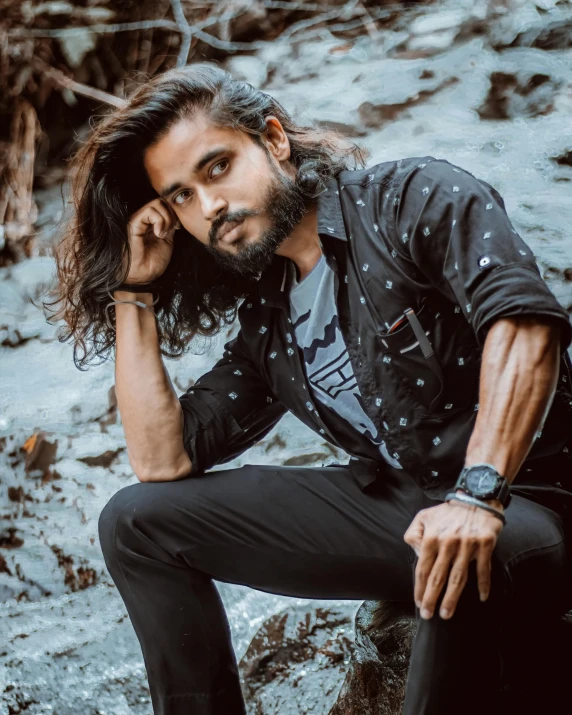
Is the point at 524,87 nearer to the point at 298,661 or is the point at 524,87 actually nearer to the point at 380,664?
the point at 298,661

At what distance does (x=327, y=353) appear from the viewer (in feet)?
6.07

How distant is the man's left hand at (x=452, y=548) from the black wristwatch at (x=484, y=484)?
0.02 m

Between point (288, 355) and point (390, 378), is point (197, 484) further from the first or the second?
point (390, 378)

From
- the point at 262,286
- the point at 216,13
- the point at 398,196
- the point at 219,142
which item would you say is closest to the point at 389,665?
the point at 262,286

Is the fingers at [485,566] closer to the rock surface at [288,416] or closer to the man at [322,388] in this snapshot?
the man at [322,388]

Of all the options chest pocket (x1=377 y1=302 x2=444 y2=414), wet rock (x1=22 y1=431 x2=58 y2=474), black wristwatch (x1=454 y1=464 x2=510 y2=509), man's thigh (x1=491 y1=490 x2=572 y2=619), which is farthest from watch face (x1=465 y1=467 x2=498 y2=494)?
wet rock (x1=22 y1=431 x2=58 y2=474)

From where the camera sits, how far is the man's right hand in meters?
2.04

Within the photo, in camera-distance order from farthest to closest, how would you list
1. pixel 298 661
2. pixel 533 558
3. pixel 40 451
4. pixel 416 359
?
1. pixel 40 451
2. pixel 298 661
3. pixel 416 359
4. pixel 533 558

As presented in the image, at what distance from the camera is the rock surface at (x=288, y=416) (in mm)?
2555

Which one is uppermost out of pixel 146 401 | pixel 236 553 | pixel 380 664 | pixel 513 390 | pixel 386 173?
pixel 386 173

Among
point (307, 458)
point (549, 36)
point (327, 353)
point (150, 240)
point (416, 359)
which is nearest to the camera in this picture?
point (416, 359)

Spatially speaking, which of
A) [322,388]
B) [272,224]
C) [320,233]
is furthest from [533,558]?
[272,224]

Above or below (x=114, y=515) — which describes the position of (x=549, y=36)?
above

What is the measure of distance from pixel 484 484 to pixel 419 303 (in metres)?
0.46
